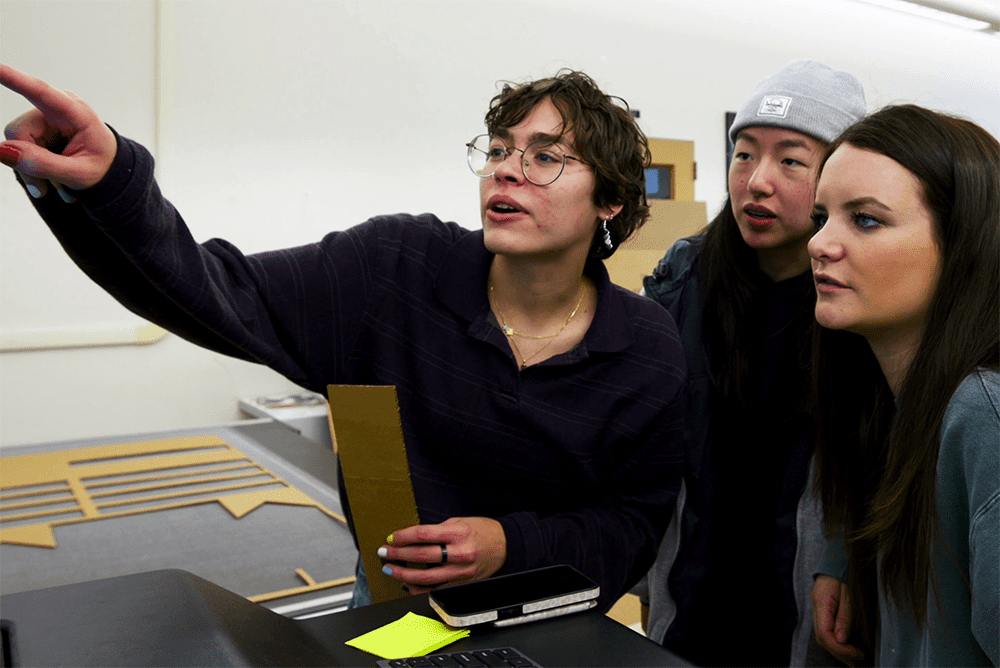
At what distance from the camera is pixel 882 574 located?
95cm

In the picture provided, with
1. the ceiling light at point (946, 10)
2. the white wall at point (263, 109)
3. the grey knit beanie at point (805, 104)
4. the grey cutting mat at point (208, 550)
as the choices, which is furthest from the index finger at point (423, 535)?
the ceiling light at point (946, 10)

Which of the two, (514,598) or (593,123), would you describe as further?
(593,123)

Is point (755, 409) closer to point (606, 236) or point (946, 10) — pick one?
point (606, 236)

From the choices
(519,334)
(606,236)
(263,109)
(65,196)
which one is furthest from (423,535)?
(263,109)

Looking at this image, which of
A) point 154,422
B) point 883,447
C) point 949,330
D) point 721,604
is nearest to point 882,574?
point 883,447

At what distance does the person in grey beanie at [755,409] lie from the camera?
128 cm

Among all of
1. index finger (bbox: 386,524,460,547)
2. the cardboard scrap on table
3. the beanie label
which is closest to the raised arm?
the cardboard scrap on table

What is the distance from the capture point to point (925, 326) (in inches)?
36.2

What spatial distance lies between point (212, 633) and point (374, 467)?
248 millimetres

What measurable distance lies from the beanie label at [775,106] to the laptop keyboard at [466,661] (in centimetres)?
101

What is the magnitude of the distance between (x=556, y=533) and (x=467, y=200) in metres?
2.48

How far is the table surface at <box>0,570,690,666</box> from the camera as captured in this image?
0.61 meters

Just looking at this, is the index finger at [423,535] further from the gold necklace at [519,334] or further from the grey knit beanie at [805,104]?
the grey knit beanie at [805,104]

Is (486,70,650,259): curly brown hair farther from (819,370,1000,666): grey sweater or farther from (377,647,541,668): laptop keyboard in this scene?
(377,647,541,668): laptop keyboard
